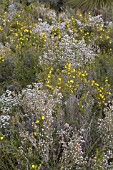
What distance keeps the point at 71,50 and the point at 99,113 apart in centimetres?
122

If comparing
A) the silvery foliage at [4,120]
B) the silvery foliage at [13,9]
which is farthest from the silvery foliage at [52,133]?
the silvery foliage at [13,9]

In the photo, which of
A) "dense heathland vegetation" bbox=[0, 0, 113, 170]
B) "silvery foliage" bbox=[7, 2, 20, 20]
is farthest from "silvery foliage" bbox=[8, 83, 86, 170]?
"silvery foliage" bbox=[7, 2, 20, 20]

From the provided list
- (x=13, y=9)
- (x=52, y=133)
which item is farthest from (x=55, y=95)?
(x=13, y=9)

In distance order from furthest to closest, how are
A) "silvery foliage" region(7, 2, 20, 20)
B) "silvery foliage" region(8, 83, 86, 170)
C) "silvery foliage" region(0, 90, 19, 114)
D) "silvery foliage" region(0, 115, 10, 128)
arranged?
"silvery foliage" region(7, 2, 20, 20) < "silvery foliage" region(0, 90, 19, 114) < "silvery foliage" region(0, 115, 10, 128) < "silvery foliage" region(8, 83, 86, 170)

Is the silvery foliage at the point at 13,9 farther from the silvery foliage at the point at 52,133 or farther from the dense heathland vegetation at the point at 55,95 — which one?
the silvery foliage at the point at 52,133

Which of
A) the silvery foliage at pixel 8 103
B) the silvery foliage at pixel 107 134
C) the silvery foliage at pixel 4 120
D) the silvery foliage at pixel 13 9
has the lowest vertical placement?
the silvery foliage at pixel 107 134

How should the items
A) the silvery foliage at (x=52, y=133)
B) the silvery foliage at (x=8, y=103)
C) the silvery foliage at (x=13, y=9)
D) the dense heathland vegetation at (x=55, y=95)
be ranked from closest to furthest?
1. the silvery foliage at (x=52, y=133)
2. the dense heathland vegetation at (x=55, y=95)
3. the silvery foliage at (x=8, y=103)
4. the silvery foliage at (x=13, y=9)

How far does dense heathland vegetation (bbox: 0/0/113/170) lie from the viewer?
2451 millimetres

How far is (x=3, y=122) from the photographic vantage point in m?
2.85

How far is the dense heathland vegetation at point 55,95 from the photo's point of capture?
2.45m

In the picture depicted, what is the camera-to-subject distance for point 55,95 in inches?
120

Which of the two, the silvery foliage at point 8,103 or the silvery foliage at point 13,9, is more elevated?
the silvery foliage at point 13,9

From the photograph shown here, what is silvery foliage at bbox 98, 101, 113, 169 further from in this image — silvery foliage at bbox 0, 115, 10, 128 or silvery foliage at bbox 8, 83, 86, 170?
silvery foliage at bbox 0, 115, 10, 128

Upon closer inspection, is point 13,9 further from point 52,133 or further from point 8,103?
point 52,133
